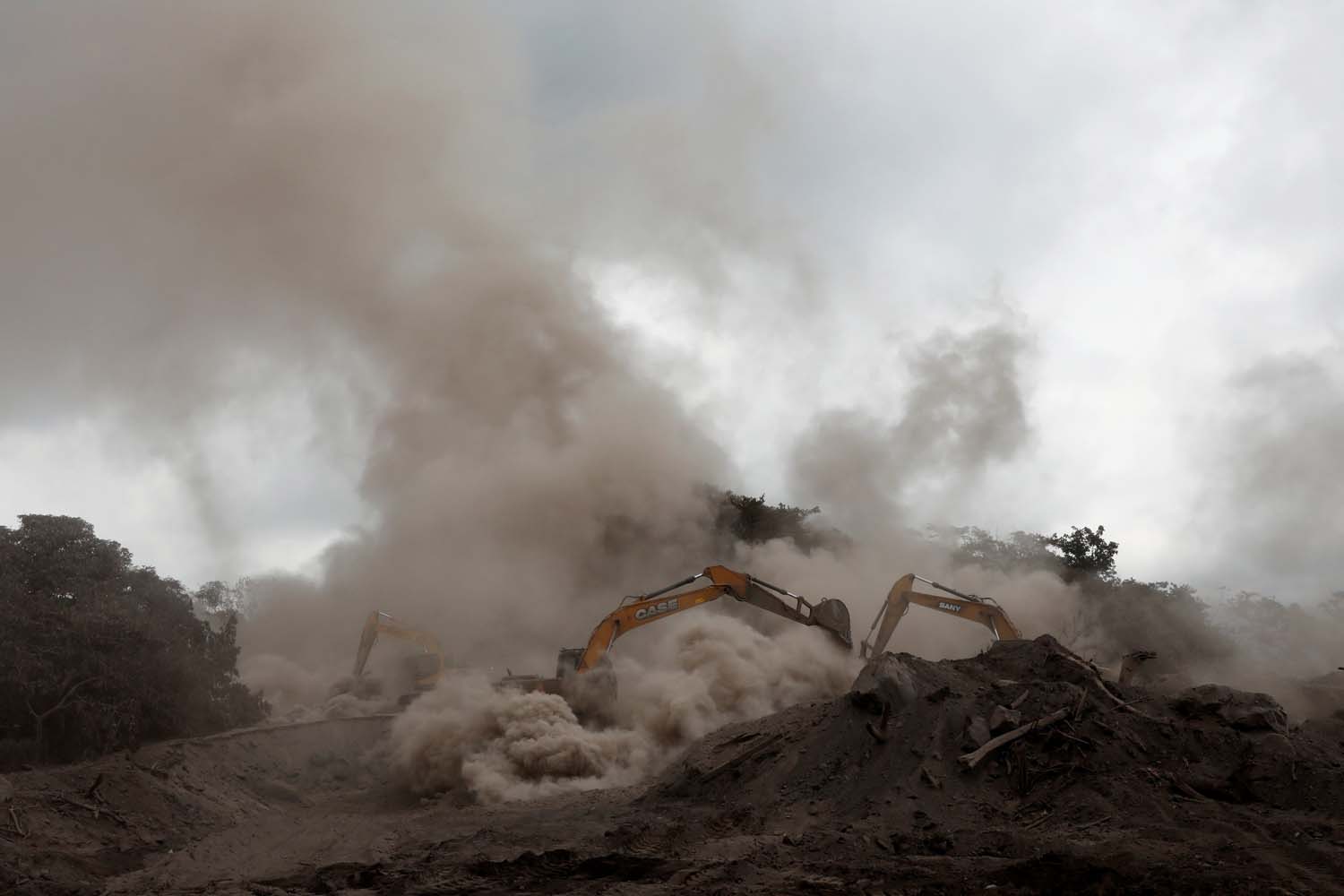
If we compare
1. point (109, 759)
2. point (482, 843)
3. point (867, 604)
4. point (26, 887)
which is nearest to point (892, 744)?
point (482, 843)

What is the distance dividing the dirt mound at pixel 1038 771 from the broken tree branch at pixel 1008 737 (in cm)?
4

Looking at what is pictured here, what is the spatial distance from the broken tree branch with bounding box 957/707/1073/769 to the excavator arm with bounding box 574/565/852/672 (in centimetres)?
903

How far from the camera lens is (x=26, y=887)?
41.0 feet

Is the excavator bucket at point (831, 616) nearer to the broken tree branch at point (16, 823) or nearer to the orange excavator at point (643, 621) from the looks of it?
the orange excavator at point (643, 621)

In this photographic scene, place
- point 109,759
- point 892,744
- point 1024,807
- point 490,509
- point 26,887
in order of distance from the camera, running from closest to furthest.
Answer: point 26,887
point 1024,807
point 892,744
point 109,759
point 490,509

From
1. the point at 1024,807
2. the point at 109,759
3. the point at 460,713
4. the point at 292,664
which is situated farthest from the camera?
the point at 292,664

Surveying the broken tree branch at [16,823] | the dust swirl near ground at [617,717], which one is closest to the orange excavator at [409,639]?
the dust swirl near ground at [617,717]

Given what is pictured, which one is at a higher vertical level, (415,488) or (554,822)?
(415,488)

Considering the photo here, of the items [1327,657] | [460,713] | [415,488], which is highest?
[415,488]

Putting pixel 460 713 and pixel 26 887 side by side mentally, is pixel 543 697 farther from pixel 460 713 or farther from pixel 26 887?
pixel 26 887

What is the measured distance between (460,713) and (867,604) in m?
22.1

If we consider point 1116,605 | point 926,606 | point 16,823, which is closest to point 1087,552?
point 1116,605

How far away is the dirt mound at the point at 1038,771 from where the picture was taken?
12.9 metres

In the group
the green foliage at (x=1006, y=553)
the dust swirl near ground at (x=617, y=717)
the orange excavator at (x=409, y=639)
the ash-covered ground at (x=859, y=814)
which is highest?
the green foliage at (x=1006, y=553)
